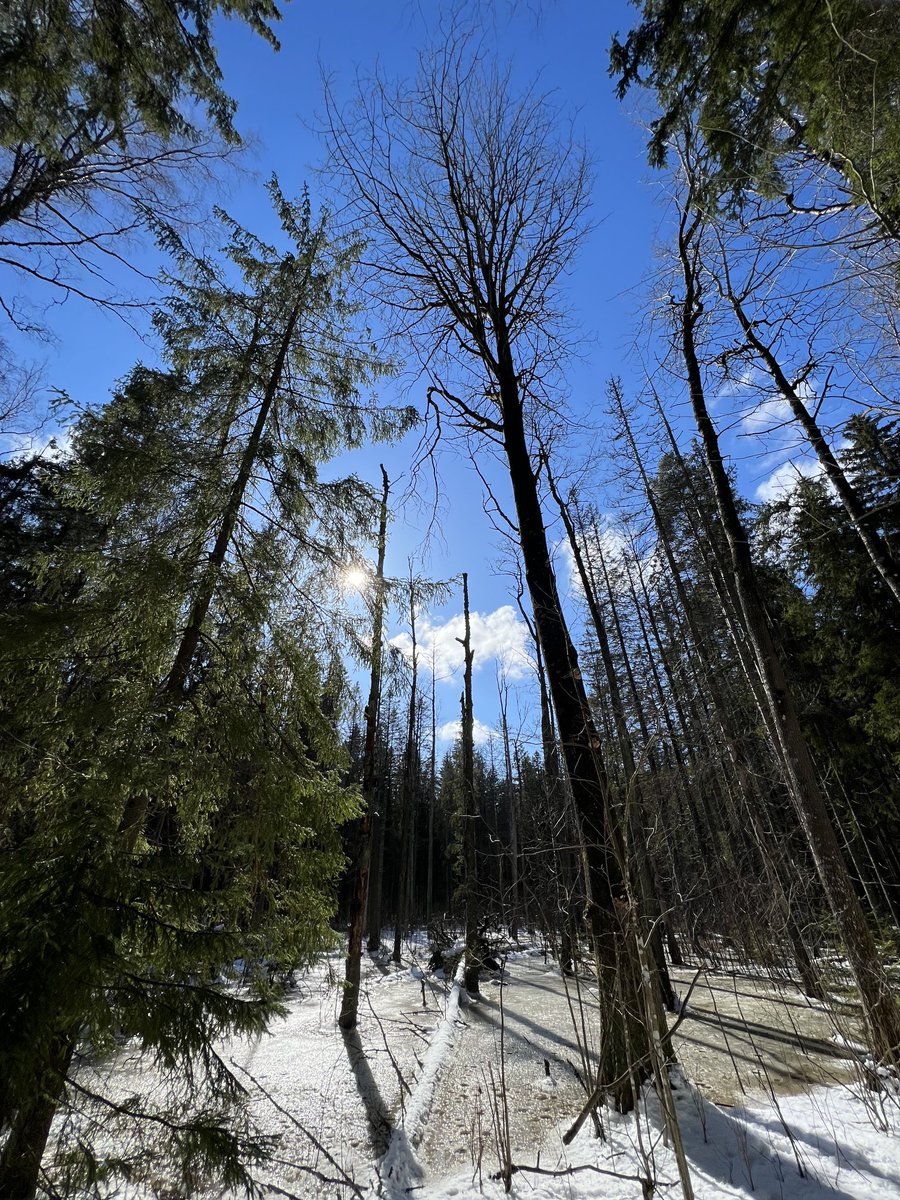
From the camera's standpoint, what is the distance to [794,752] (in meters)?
4.97

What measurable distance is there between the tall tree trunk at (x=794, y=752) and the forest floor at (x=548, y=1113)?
13.3 inches

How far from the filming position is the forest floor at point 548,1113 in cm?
297

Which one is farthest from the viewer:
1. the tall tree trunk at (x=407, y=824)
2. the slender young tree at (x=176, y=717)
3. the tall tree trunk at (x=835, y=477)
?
the tall tree trunk at (x=407, y=824)

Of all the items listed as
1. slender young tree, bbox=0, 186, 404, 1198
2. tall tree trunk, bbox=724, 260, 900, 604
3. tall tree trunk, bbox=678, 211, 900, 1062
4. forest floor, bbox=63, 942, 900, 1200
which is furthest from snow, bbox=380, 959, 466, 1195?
→ tall tree trunk, bbox=724, 260, 900, 604

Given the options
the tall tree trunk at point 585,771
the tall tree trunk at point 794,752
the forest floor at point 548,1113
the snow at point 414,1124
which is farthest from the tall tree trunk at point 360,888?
the tall tree trunk at point 794,752

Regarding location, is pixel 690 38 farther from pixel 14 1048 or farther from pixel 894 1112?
pixel 894 1112

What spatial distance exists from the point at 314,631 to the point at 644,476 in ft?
25.1

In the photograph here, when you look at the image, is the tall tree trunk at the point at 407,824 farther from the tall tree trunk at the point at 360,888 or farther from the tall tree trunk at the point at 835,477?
the tall tree trunk at the point at 835,477

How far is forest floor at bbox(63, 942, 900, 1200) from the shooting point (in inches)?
117

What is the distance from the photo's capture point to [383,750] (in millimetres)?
30578

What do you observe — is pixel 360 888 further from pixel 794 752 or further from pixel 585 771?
pixel 794 752

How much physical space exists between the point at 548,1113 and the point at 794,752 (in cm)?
400

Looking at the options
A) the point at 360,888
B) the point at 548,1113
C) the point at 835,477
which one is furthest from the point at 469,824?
the point at 835,477

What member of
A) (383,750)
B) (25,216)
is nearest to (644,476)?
(25,216)
